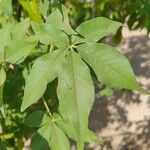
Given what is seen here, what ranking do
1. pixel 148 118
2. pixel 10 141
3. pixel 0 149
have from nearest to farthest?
pixel 0 149 → pixel 10 141 → pixel 148 118

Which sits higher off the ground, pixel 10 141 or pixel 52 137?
pixel 52 137

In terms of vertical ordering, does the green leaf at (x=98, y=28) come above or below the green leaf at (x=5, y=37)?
above

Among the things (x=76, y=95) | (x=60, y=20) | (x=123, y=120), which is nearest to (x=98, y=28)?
(x=60, y=20)

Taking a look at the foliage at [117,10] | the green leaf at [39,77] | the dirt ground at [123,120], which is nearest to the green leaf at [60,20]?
the green leaf at [39,77]

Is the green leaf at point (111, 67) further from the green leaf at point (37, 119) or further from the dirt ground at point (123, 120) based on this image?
the dirt ground at point (123, 120)

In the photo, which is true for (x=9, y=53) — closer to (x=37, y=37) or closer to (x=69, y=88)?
(x=37, y=37)

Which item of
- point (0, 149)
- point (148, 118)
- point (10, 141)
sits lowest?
point (148, 118)

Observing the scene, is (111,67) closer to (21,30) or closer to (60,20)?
(60,20)

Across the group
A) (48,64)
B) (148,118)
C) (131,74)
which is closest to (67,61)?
(48,64)
